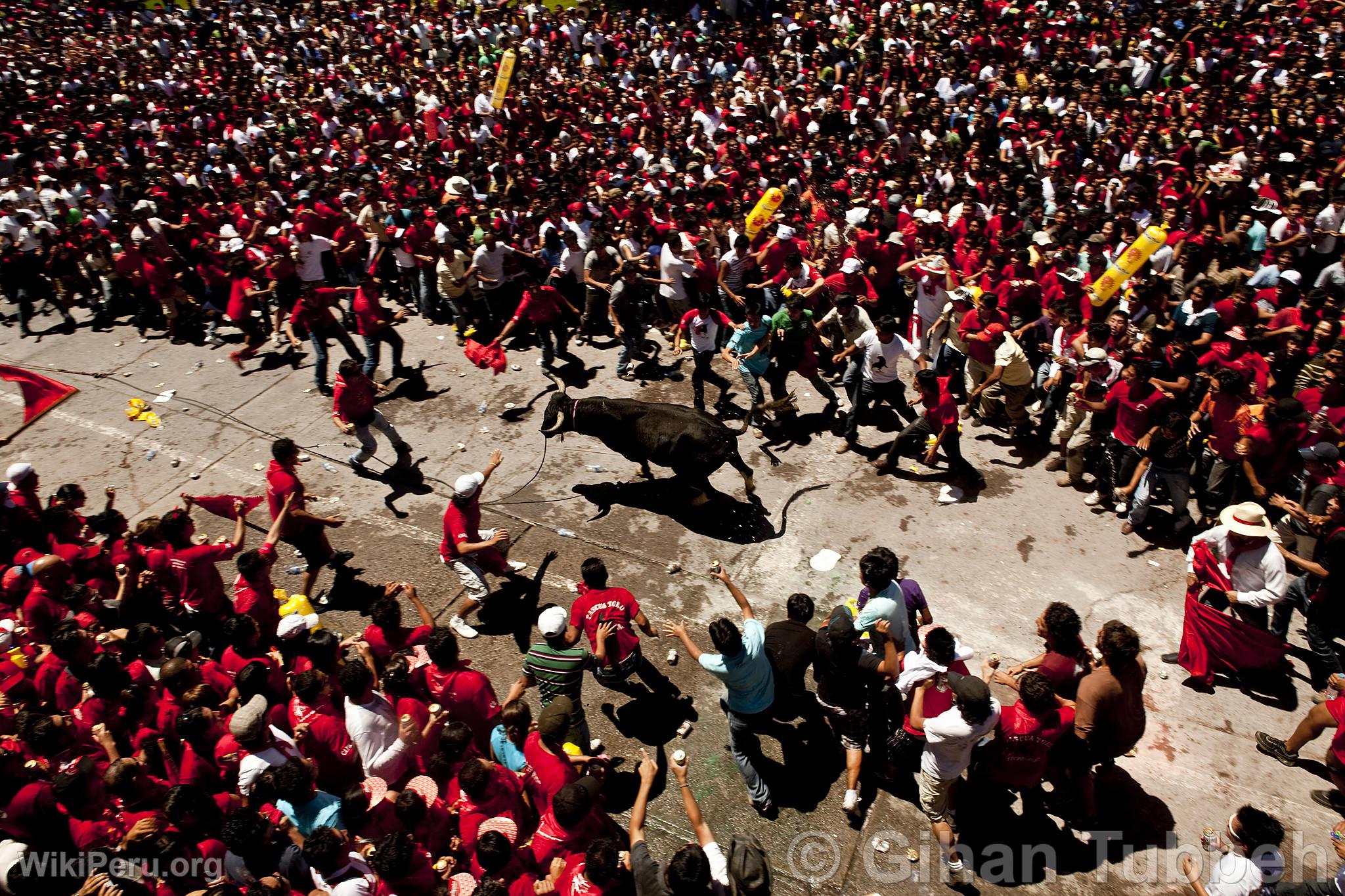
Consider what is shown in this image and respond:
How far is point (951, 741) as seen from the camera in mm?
4742

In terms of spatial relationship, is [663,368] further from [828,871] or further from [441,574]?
[828,871]

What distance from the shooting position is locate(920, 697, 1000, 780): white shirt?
4.71 m

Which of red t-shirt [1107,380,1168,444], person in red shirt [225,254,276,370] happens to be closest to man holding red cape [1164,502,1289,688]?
red t-shirt [1107,380,1168,444]

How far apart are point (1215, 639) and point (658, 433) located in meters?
4.78

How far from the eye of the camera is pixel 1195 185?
11.6 metres

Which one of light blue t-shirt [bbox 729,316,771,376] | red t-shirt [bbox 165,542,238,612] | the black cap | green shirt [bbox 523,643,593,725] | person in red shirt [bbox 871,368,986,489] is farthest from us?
light blue t-shirt [bbox 729,316,771,376]

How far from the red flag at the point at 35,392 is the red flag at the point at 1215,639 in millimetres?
12979

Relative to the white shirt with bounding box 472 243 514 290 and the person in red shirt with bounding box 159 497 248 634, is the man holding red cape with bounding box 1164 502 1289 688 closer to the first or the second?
the person in red shirt with bounding box 159 497 248 634

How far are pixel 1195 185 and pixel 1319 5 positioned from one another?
953 centimetres

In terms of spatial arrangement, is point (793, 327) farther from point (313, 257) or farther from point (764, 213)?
point (313, 257)

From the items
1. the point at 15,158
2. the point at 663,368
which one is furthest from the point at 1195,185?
the point at 15,158

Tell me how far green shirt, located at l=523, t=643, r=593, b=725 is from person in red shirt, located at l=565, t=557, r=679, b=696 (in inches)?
7.4

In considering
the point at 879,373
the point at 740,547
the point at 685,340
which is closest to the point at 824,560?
the point at 740,547

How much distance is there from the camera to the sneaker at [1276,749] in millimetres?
5555
